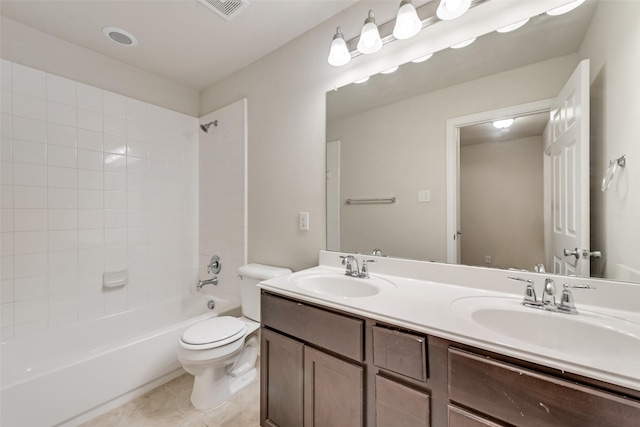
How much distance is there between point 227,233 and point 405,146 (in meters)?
A: 1.67

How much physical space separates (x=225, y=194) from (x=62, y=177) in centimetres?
110

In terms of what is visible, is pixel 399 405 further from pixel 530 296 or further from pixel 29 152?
pixel 29 152

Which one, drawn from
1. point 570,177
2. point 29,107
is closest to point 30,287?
point 29,107

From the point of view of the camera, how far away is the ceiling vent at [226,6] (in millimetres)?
1467

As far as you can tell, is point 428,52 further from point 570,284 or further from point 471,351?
point 471,351

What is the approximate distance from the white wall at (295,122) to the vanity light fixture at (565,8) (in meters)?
0.35

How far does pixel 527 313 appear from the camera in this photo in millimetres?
874

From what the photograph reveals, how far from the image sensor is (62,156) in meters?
1.82

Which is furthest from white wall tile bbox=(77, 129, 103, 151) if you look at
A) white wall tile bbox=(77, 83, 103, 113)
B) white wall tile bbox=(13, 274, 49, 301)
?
white wall tile bbox=(13, 274, 49, 301)

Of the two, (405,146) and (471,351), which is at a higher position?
(405,146)

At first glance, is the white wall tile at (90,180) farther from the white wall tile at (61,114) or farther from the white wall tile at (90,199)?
the white wall tile at (61,114)

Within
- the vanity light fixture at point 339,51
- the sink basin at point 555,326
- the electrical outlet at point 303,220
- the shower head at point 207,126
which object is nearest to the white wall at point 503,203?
the sink basin at point 555,326

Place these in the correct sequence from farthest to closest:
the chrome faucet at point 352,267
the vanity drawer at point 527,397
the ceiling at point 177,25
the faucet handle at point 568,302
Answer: the ceiling at point 177,25, the chrome faucet at point 352,267, the faucet handle at point 568,302, the vanity drawer at point 527,397

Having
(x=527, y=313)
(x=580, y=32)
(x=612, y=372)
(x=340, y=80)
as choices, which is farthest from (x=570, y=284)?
(x=340, y=80)
